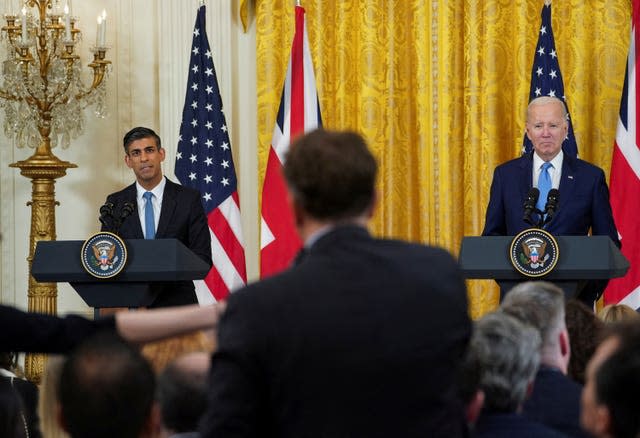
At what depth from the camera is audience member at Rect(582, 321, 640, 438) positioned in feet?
5.64

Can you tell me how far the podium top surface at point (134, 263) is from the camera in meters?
4.78

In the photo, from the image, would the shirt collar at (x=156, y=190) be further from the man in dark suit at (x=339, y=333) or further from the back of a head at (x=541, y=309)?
the man in dark suit at (x=339, y=333)

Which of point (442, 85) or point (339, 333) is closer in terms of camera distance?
point (339, 333)

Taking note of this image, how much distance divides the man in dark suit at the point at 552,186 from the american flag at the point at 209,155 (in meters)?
2.23

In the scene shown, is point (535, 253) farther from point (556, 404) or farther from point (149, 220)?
point (149, 220)

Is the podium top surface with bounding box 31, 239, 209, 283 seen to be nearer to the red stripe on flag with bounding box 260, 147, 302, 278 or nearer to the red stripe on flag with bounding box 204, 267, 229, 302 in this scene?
the red stripe on flag with bounding box 260, 147, 302, 278

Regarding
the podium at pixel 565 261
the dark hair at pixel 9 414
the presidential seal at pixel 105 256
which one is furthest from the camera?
the presidential seal at pixel 105 256

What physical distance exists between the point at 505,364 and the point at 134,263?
2.91 meters

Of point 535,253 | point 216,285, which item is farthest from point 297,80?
point 535,253

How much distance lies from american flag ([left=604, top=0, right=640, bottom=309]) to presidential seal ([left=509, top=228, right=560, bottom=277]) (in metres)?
2.07

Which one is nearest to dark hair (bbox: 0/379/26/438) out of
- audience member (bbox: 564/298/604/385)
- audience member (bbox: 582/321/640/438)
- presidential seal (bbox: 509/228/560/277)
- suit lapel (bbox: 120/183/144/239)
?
audience member (bbox: 582/321/640/438)

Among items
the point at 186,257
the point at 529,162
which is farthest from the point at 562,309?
the point at 529,162

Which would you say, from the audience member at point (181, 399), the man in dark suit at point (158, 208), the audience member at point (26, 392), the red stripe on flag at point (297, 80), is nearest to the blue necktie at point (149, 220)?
the man in dark suit at point (158, 208)

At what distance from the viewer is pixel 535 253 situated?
4.53 metres
